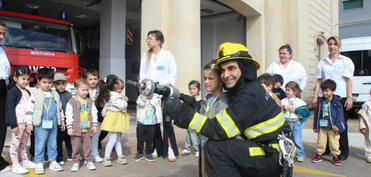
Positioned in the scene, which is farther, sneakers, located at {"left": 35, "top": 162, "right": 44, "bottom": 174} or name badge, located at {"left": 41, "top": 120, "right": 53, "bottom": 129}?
name badge, located at {"left": 41, "top": 120, "right": 53, "bottom": 129}

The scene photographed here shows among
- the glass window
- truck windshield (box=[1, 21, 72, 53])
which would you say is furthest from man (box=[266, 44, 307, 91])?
the glass window

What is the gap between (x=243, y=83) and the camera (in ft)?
7.39

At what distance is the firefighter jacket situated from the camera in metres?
2.10

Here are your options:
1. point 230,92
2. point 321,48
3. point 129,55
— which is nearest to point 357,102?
point 321,48

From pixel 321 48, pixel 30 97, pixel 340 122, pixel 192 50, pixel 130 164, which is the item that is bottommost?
pixel 130 164

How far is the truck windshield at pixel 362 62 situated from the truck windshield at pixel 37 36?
9.57m

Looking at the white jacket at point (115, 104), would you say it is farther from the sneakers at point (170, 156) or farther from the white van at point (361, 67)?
the white van at point (361, 67)

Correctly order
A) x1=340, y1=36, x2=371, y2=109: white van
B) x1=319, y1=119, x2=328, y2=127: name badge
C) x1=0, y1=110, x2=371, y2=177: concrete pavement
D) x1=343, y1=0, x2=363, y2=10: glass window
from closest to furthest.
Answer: x1=0, y1=110, x2=371, y2=177: concrete pavement
x1=319, y1=119, x2=328, y2=127: name badge
x1=340, y1=36, x2=371, y2=109: white van
x1=343, y1=0, x2=363, y2=10: glass window

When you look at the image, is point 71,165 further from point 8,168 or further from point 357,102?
point 357,102

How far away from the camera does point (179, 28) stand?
7.50m

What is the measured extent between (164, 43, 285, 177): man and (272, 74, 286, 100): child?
2.51 meters

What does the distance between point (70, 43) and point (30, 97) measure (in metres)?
5.25

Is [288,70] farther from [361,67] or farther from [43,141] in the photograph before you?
[361,67]

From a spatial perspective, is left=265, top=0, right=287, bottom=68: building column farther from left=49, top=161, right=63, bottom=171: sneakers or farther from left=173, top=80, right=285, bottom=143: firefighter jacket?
left=173, top=80, right=285, bottom=143: firefighter jacket
